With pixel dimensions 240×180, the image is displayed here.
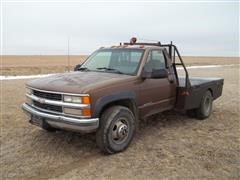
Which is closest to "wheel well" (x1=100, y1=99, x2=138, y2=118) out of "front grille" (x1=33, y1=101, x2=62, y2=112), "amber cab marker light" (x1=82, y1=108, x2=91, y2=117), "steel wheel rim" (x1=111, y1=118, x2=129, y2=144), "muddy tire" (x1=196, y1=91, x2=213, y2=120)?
"steel wheel rim" (x1=111, y1=118, x2=129, y2=144)

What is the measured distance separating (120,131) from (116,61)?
5.32 ft

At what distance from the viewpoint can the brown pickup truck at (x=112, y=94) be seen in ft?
14.6

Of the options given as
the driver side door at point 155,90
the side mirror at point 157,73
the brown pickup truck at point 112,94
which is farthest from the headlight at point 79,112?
the side mirror at point 157,73

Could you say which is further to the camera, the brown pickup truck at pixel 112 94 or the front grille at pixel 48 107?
the front grille at pixel 48 107

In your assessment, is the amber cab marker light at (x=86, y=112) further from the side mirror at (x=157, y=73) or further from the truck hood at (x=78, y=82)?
the side mirror at (x=157, y=73)

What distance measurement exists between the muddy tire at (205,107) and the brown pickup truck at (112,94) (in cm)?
47

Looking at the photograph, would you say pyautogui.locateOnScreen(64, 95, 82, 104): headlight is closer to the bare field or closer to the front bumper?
the front bumper

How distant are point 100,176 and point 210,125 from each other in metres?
3.57

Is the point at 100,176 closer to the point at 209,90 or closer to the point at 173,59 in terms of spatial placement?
the point at 173,59

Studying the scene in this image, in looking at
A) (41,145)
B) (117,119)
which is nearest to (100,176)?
(117,119)

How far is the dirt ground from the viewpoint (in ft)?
13.9

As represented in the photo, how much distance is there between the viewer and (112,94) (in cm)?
473

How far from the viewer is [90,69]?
5.93 meters

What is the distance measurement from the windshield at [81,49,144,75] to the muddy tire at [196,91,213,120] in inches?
94.7
